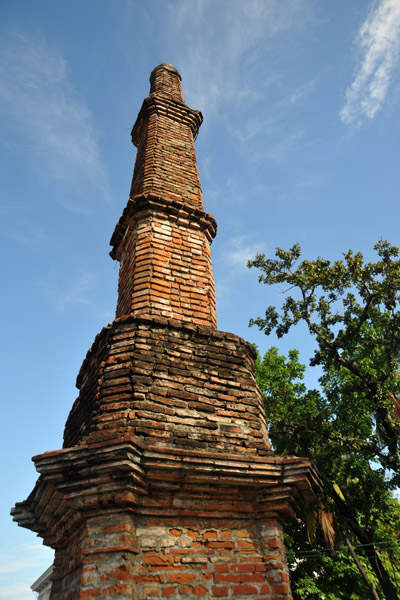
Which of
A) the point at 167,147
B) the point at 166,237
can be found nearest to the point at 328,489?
the point at 166,237

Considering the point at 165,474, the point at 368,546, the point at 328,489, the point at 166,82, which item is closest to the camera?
the point at 165,474

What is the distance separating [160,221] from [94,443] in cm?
314

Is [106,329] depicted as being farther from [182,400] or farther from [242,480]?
[242,480]

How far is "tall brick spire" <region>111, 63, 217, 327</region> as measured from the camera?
462cm

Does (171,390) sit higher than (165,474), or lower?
higher

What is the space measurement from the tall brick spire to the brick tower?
4 cm

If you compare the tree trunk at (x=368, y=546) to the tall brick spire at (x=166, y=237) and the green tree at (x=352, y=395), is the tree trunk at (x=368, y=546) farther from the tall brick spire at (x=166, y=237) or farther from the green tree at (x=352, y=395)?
the tall brick spire at (x=166, y=237)

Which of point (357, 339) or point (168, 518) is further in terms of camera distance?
point (357, 339)

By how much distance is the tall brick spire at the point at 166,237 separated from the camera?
4.62m

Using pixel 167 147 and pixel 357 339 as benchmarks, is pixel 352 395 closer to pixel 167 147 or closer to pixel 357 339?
pixel 357 339

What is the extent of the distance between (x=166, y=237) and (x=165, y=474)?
9.94ft

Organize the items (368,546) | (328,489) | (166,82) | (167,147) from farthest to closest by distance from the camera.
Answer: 1. (368,546)
2. (328,489)
3. (166,82)
4. (167,147)

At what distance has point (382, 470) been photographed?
10.4 metres

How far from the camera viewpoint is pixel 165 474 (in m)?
3.06
